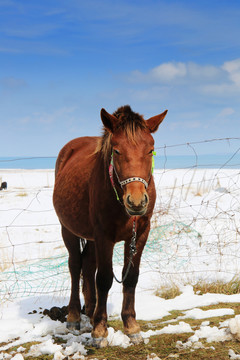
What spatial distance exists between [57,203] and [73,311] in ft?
4.24

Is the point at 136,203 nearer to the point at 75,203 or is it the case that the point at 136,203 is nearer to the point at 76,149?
the point at 75,203

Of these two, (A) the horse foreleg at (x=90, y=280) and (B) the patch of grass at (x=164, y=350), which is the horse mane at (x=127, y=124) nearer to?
(A) the horse foreleg at (x=90, y=280)

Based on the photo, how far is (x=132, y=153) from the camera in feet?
9.54

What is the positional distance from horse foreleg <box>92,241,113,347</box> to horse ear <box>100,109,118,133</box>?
1063 mm

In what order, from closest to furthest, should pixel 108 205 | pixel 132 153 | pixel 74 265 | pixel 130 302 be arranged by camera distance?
1. pixel 132 153
2. pixel 108 205
3. pixel 130 302
4. pixel 74 265

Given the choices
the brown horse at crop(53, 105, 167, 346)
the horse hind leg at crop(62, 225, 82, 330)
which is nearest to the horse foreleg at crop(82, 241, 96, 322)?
the brown horse at crop(53, 105, 167, 346)

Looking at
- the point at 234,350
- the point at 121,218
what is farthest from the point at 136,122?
the point at 234,350

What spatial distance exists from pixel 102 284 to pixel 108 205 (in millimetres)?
805

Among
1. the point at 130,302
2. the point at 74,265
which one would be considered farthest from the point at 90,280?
the point at 130,302

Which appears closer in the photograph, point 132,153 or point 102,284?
point 132,153

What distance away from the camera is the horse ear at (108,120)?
306cm

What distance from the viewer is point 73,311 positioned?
4309mm

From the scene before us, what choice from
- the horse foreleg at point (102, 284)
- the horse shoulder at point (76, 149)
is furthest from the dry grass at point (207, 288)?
the horse shoulder at point (76, 149)

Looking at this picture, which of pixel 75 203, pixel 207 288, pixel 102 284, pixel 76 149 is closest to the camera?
pixel 102 284
